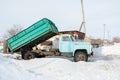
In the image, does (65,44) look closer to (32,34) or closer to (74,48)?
(74,48)

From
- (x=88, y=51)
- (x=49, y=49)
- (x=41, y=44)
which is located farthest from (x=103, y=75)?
(x=41, y=44)

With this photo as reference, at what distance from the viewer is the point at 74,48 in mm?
17203

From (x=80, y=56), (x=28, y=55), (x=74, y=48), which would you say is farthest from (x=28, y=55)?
(x=80, y=56)

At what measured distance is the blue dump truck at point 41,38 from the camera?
54.3 feet

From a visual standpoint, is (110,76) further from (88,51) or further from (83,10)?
(83,10)

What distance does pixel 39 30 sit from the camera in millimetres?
16656

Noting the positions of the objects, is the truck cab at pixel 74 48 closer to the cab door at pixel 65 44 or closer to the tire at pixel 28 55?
the cab door at pixel 65 44

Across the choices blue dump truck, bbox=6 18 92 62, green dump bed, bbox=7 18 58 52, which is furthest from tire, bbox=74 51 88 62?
green dump bed, bbox=7 18 58 52

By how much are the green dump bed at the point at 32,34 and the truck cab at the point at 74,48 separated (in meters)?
1.03

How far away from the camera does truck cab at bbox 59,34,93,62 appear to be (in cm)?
1712

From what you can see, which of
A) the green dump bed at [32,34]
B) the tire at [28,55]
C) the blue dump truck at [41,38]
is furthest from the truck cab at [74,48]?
the tire at [28,55]

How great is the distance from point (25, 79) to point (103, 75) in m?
3.85

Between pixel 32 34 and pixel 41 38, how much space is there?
919mm

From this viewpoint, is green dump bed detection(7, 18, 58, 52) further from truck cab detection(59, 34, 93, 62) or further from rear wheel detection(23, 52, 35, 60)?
truck cab detection(59, 34, 93, 62)
